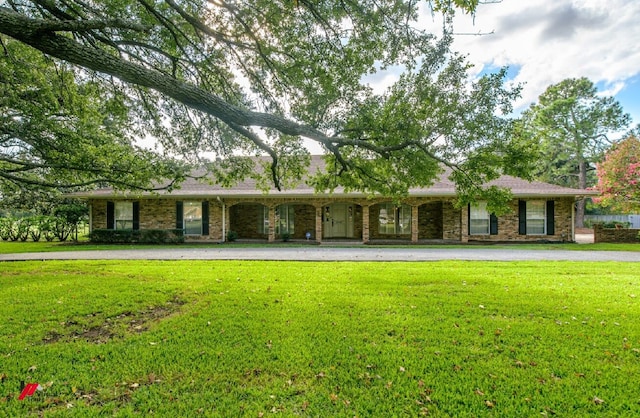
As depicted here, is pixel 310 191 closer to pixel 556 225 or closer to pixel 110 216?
pixel 110 216

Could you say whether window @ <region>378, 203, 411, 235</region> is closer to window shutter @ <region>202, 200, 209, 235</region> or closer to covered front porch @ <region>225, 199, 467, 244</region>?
covered front porch @ <region>225, 199, 467, 244</region>

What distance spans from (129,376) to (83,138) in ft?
28.5

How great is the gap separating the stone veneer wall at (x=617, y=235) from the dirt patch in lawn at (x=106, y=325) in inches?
775

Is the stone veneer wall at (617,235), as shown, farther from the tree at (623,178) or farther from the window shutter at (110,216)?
the window shutter at (110,216)

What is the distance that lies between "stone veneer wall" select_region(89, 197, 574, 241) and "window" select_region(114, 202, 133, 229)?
1.99 ft

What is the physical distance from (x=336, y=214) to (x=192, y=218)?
765 centimetres

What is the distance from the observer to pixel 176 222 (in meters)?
16.6

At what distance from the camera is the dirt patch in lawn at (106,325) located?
159 inches

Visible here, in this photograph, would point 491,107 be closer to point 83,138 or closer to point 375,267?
point 375,267

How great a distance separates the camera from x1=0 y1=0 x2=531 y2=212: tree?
6.26m

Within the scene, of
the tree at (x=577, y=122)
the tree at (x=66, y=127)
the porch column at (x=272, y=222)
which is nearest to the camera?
the tree at (x=66, y=127)

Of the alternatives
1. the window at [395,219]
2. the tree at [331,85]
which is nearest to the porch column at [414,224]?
the window at [395,219]

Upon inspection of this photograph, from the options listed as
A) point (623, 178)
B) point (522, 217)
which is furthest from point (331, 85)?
point (623, 178)

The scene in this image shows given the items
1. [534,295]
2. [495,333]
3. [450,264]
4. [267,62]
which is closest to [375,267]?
[450,264]
